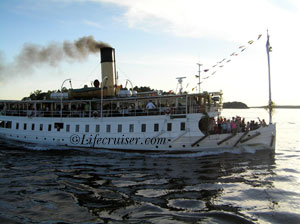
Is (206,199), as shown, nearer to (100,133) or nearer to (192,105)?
(192,105)

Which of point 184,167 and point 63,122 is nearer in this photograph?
point 184,167

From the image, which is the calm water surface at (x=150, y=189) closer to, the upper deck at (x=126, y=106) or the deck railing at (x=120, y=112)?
the deck railing at (x=120, y=112)

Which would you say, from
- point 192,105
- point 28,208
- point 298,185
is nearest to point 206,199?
point 298,185

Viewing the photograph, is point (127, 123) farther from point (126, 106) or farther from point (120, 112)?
point (126, 106)

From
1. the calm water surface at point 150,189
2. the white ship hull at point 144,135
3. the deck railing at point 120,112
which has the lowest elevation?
the calm water surface at point 150,189

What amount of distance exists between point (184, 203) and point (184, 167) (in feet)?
20.4

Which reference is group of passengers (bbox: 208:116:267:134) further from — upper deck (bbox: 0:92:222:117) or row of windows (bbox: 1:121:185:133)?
row of windows (bbox: 1:121:185:133)

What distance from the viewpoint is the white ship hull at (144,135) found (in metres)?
20.1

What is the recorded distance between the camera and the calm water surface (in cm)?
916

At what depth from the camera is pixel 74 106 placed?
2652 centimetres

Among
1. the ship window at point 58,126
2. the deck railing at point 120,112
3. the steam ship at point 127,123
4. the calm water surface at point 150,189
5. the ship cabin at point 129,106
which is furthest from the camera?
the ship window at point 58,126

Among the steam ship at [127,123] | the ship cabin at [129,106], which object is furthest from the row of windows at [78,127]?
the ship cabin at [129,106]

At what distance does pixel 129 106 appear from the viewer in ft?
78.9

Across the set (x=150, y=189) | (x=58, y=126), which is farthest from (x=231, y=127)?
(x=58, y=126)
